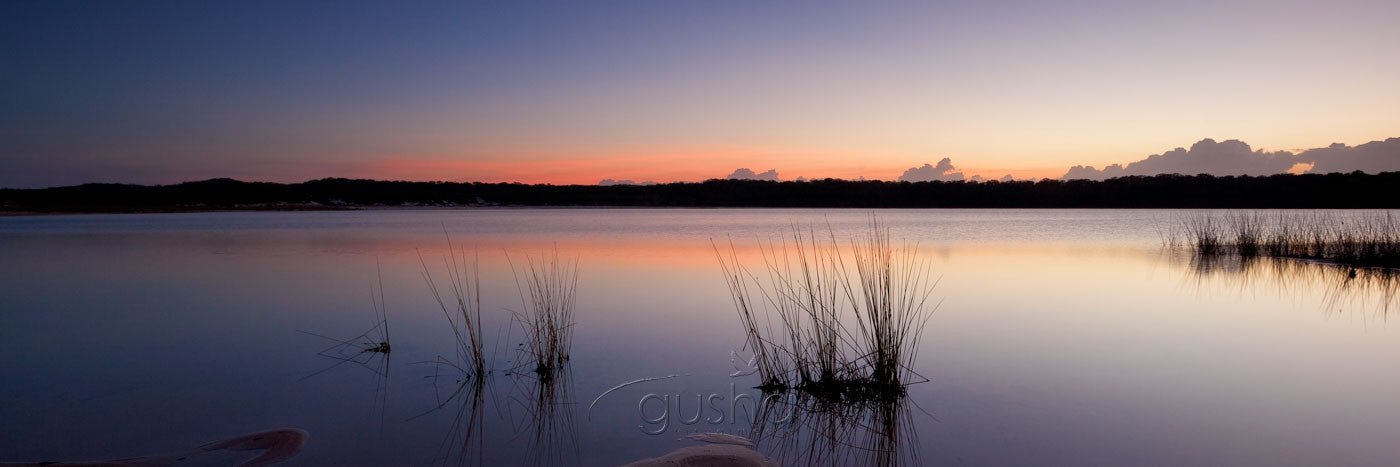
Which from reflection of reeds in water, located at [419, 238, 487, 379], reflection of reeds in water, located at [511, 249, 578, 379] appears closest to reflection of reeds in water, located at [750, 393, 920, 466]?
reflection of reeds in water, located at [511, 249, 578, 379]

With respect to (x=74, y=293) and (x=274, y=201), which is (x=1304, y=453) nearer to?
(x=74, y=293)

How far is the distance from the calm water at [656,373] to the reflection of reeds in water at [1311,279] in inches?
3.3

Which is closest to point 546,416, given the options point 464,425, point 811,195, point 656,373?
point 464,425

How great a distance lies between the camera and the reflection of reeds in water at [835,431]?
10.2ft

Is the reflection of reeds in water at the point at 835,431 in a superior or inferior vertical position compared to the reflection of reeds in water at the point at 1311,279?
superior

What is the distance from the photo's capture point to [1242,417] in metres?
3.71

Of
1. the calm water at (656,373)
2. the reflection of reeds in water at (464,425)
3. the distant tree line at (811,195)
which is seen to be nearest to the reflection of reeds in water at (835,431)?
the calm water at (656,373)

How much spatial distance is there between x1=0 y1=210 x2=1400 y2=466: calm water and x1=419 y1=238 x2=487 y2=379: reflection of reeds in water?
0.50 ft

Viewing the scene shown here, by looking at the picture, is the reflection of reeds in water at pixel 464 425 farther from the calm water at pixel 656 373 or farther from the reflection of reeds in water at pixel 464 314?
the reflection of reeds in water at pixel 464 314

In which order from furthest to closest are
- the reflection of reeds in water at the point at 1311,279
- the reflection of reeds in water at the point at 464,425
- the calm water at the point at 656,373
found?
the reflection of reeds in water at the point at 1311,279, the calm water at the point at 656,373, the reflection of reeds in water at the point at 464,425

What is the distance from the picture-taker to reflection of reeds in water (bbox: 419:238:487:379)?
453 cm

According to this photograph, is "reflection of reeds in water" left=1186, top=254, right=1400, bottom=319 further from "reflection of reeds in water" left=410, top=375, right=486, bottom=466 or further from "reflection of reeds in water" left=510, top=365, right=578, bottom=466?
"reflection of reeds in water" left=410, top=375, right=486, bottom=466

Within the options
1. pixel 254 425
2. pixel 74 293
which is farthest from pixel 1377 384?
pixel 74 293

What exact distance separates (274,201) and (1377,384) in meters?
75.4
